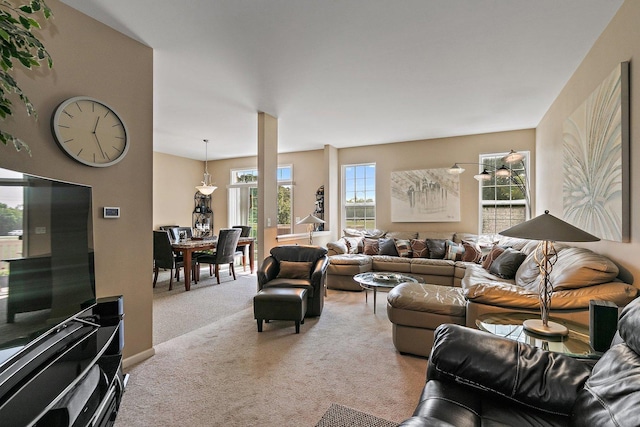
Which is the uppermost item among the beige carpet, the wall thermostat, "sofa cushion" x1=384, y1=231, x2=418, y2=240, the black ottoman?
the wall thermostat

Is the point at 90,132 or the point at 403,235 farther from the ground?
the point at 90,132

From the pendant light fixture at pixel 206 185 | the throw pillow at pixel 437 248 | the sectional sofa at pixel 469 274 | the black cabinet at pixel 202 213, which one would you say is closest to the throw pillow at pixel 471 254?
the sectional sofa at pixel 469 274

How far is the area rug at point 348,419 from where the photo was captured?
5.88ft

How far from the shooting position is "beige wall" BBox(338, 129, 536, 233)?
5441mm

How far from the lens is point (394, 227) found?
6.31m

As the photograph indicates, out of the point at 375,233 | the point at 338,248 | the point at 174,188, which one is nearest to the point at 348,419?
the point at 338,248

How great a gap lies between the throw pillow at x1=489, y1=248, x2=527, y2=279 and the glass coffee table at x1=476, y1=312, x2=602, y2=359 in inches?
67.8

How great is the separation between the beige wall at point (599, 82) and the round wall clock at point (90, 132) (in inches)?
147

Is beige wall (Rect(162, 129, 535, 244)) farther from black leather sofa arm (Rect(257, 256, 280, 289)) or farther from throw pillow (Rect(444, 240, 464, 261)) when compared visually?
black leather sofa arm (Rect(257, 256, 280, 289))

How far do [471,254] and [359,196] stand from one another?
2.66m

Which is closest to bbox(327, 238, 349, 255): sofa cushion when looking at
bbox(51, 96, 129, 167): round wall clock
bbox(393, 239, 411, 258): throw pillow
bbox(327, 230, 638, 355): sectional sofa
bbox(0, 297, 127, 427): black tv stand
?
bbox(327, 230, 638, 355): sectional sofa

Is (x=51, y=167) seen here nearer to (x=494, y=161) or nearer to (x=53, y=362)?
(x=53, y=362)

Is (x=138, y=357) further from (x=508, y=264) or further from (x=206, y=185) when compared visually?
(x=206, y=185)

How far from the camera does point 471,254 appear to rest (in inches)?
192
